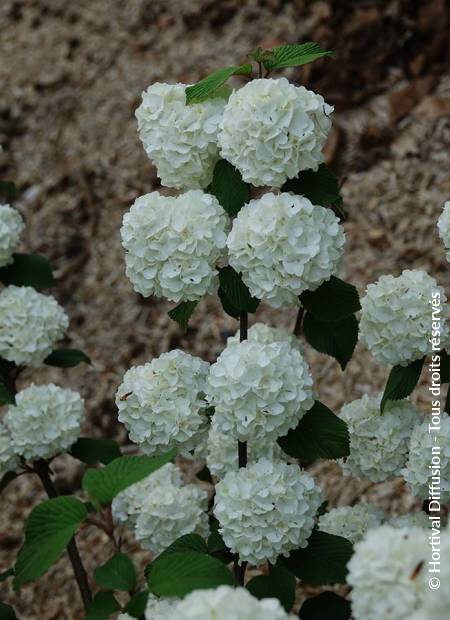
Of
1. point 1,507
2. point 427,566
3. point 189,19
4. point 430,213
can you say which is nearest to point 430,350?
point 427,566

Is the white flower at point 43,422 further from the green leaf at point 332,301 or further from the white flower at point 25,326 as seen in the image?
the green leaf at point 332,301

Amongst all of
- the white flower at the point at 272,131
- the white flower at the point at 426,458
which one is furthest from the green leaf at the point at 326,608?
the white flower at the point at 272,131

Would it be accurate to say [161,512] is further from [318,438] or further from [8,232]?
[8,232]

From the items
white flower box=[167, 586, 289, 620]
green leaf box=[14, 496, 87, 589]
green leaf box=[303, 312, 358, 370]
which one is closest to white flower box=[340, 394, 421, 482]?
green leaf box=[303, 312, 358, 370]

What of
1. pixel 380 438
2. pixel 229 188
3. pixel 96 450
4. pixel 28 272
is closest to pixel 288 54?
pixel 229 188

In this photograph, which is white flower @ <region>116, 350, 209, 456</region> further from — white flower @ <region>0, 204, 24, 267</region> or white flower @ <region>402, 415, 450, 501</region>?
white flower @ <region>0, 204, 24, 267</region>

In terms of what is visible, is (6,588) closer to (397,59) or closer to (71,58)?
(397,59)
